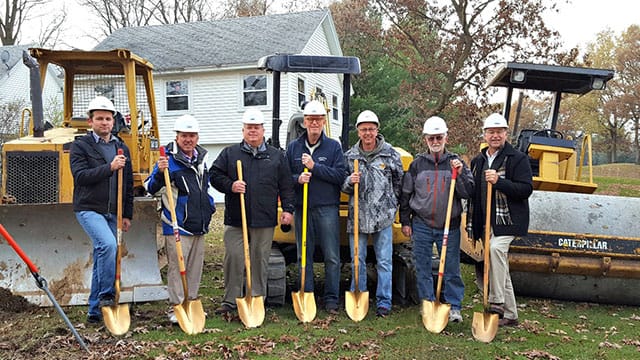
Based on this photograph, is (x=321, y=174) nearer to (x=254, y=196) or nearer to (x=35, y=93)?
(x=254, y=196)

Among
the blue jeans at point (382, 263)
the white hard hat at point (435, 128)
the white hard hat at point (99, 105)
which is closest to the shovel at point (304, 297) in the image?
the blue jeans at point (382, 263)

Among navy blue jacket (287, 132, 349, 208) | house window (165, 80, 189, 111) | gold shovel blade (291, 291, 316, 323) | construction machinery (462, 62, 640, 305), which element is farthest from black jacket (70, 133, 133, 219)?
house window (165, 80, 189, 111)

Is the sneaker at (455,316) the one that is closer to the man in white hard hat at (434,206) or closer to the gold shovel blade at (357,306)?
the man in white hard hat at (434,206)

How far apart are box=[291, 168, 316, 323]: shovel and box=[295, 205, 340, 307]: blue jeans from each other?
0.12 meters

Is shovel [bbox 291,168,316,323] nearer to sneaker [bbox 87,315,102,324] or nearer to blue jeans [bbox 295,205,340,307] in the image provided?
blue jeans [bbox 295,205,340,307]

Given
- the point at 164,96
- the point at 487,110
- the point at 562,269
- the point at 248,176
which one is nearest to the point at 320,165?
the point at 248,176

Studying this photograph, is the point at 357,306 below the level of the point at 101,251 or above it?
below

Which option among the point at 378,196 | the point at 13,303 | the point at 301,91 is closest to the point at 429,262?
the point at 378,196

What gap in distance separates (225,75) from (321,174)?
50.1 ft

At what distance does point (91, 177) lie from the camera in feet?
16.8

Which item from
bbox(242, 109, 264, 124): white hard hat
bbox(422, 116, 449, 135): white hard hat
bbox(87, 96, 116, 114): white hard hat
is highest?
bbox(87, 96, 116, 114): white hard hat

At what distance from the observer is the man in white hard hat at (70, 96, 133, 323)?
520 centimetres

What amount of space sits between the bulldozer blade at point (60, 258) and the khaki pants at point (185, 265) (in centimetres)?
90

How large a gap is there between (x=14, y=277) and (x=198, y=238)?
2.10 m
